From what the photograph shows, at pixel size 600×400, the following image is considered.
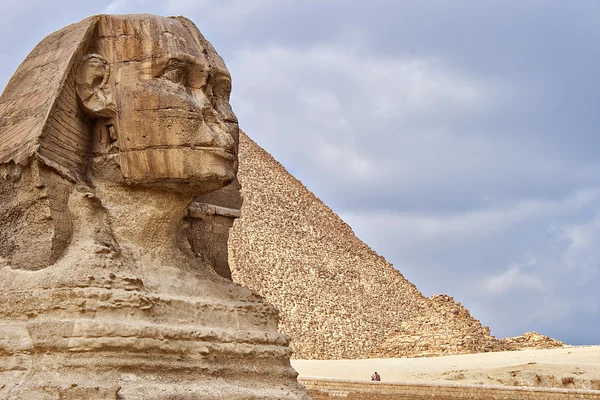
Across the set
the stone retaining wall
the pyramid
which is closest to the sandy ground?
the stone retaining wall

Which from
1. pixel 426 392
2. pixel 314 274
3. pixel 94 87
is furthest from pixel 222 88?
pixel 314 274

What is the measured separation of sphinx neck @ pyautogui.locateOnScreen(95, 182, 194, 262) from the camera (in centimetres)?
609

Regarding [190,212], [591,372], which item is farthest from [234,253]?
[190,212]

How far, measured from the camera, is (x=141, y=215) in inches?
241

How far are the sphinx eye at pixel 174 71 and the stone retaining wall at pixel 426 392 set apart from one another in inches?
464

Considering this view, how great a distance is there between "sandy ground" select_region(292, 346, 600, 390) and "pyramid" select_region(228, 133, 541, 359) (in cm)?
3055

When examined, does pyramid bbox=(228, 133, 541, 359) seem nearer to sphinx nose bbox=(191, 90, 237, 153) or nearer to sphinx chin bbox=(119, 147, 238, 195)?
sphinx nose bbox=(191, 90, 237, 153)

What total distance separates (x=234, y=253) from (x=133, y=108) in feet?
275

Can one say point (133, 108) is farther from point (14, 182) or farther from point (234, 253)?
point (234, 253)

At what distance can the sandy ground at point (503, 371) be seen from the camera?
25844 millimetres

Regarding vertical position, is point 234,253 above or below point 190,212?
above

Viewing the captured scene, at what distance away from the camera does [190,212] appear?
6.86 m

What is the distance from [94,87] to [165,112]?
0.45 metres

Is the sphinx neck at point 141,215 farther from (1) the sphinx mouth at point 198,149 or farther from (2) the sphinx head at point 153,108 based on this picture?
(1) the sphinx mouth at point 198,149
